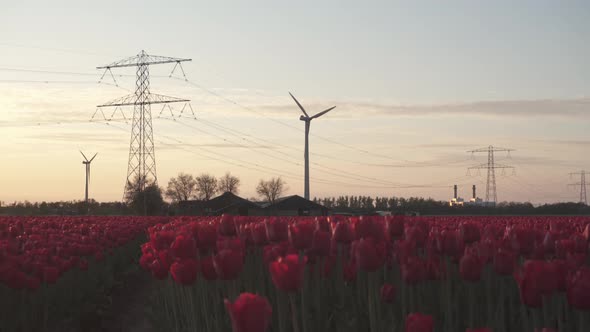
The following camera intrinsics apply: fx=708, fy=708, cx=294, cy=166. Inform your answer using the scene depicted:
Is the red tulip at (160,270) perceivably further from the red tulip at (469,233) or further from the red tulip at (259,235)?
the red tulip at (469,233)

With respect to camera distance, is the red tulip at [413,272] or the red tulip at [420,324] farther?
the red tulip at [413,272]

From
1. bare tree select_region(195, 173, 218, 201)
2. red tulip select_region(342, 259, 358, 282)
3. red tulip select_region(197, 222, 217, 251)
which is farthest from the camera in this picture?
bare tree select_region(195, 173, 218, 201)

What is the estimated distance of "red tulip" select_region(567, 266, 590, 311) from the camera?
13.5ft

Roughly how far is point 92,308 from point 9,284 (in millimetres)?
4630

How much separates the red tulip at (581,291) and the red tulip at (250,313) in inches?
81.6

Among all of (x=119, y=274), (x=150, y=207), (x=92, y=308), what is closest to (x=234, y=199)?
(x=150, y=207)

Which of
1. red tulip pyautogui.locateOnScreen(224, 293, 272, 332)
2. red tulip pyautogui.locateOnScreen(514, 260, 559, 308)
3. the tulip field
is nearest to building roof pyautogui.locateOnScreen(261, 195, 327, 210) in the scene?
the tulip field

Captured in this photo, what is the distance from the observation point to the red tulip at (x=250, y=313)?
3.07 metres

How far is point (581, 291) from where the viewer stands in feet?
13.6

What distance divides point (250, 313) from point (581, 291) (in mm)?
2159

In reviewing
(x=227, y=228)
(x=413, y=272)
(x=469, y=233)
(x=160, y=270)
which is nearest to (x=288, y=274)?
(x=413, y=272)

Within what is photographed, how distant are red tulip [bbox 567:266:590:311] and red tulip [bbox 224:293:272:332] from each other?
6.80 ft

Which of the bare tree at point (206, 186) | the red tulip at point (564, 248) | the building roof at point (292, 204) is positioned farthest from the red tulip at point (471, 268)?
the bare tree at point (206, 186)

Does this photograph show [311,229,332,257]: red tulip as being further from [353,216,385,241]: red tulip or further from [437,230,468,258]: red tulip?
[437,230,468,258]: red tulip
